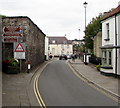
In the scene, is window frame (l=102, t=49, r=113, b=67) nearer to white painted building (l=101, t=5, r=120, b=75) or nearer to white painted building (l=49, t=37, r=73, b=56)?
white painted building (l=101, t=5, r=120, b=75)

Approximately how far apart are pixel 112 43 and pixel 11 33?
364 inches

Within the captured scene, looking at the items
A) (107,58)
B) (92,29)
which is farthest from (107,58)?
(92,29)

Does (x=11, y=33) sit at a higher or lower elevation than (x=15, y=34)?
higher

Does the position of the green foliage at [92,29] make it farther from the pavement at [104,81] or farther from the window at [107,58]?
the pavement at [104,81]

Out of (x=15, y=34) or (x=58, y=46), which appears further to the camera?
(x=58, y=46)

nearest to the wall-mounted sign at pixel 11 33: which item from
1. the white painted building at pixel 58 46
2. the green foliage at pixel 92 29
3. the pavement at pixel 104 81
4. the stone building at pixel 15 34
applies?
the stone building at pixel 15 34

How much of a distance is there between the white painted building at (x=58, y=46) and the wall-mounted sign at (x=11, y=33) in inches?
2827

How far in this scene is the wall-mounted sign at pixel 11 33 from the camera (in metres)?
18.3

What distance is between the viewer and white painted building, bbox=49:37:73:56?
91.0 m

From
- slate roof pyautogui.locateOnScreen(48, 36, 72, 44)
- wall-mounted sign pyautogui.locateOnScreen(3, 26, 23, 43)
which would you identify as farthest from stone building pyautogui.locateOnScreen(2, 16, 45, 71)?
slate roof pyautogui.locateOnScreen(48, 36, 72, 44)

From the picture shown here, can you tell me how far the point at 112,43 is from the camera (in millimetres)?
18703

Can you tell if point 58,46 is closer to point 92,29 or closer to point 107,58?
point 92,29

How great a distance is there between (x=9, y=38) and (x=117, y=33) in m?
9.63

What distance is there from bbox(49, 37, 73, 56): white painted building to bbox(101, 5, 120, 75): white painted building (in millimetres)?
70608
